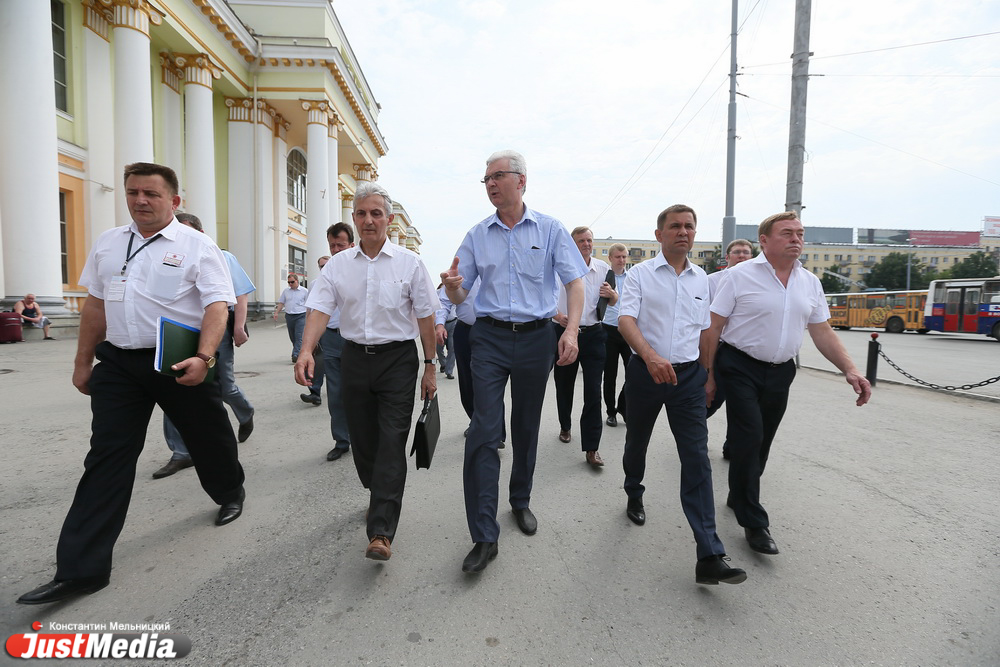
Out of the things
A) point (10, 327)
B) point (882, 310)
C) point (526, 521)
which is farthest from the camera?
point (882, 310)

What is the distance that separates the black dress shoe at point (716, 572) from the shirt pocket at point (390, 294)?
83.4 inches

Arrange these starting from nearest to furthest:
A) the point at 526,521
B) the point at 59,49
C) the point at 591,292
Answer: the point at 526,521 → the point at 591,292 → the point at 59,49

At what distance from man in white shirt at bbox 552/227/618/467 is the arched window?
24.7 metres

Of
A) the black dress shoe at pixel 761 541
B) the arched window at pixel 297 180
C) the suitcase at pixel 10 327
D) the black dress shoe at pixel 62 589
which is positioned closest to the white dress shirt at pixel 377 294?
the black dress shoe at pixel 62 589

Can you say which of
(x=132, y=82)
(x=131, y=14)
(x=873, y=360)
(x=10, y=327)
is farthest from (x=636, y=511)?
(x=131, y=14)

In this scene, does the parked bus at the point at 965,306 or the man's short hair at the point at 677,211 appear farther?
the parked bus at the point at 965,306

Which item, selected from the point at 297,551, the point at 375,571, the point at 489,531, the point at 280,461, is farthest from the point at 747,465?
the point at 280,461

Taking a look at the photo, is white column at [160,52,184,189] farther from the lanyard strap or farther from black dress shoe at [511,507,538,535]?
black dress shoe at [511,507,538,535]

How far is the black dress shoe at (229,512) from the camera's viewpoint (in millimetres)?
3074

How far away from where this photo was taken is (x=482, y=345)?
2891mm

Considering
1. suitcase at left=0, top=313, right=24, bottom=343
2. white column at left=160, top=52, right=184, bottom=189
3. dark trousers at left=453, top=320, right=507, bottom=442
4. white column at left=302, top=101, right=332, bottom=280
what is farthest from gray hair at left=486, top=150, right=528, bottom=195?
white column at left=302, top=101, right=332, bottom=280

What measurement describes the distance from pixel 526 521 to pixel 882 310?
34.7 meters

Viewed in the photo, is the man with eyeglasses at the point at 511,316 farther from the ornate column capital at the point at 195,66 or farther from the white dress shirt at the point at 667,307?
the ornate column capital at the point at 195,66

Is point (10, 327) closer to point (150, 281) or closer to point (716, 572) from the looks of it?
point (150, 281)
